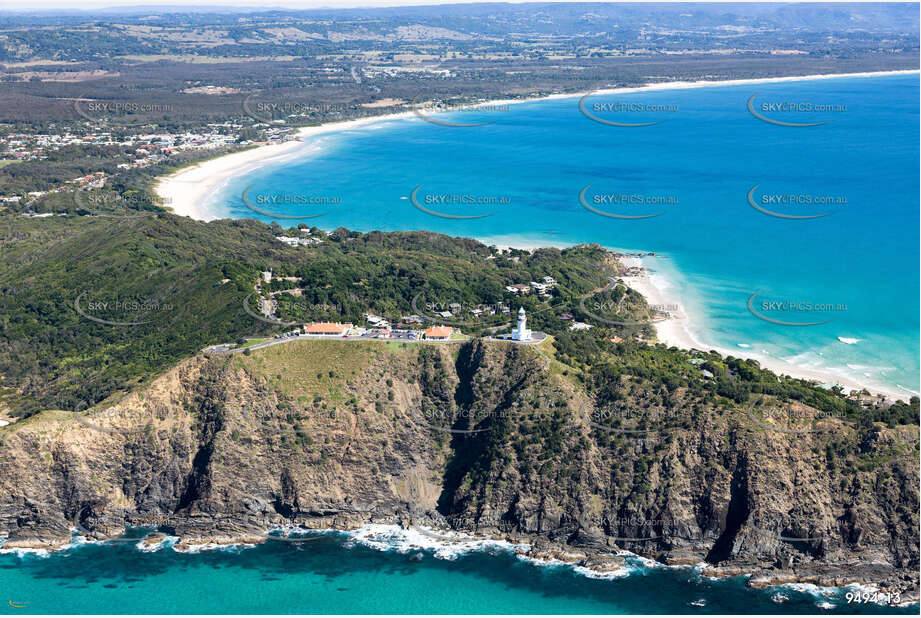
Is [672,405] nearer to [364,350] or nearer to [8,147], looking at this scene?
[364,350]

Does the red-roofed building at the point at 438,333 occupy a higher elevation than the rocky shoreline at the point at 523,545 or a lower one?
higher

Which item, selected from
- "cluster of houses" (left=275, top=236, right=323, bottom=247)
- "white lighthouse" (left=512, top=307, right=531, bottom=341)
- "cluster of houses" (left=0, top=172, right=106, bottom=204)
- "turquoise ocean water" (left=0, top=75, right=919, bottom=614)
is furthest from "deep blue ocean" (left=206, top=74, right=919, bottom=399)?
"white lighthouse" (left=512, top=307, right=531, bottom=341)

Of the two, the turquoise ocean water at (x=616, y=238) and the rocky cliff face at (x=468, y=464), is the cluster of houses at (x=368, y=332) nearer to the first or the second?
the rocky cliff face at (x=468, y=464)

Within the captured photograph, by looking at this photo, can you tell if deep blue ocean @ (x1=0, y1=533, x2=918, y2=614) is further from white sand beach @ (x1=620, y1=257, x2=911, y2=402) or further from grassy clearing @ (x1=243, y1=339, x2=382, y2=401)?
white sand beach @ (x1=620, y1=257, x2=911, y2=402)

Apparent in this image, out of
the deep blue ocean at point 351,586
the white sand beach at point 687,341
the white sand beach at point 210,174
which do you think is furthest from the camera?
the white sand beach at point 210,174

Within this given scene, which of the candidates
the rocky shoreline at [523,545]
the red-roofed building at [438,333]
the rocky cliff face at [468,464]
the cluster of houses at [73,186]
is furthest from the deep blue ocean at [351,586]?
the cluster of houses at [73,186]

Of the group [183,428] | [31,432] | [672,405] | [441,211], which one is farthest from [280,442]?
[441,211]

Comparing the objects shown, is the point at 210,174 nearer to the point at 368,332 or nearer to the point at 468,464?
the point at 368,332
